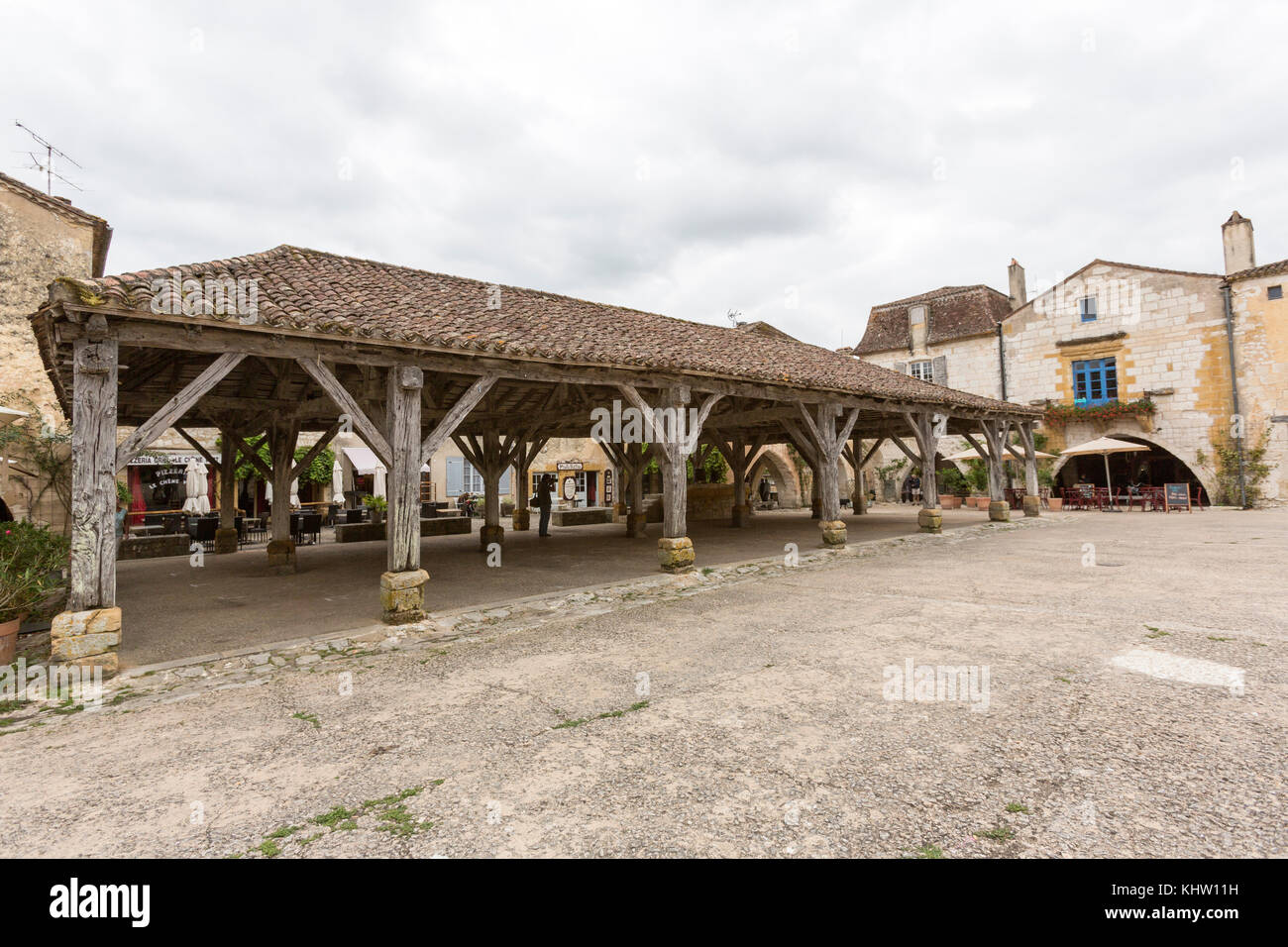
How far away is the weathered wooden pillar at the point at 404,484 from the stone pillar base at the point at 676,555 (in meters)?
3.40

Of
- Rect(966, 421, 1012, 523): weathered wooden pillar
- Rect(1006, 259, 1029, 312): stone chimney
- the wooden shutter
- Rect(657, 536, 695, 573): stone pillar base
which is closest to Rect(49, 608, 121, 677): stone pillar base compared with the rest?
Rect(657, 536, 695, 573): stone pillar base

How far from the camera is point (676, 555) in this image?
812cm

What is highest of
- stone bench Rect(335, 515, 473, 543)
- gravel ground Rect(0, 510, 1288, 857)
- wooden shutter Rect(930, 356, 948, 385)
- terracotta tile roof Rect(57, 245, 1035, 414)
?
wooden shutter Rect(930, 356, 948, 385)

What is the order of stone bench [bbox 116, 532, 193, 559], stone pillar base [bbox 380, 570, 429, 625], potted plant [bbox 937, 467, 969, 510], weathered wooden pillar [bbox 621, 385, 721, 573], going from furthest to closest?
potted plant [bbox 937, 467, 969, 510]
stone bench [bbox 116, 532, 193, 559]
weathered wooden pillar [bbox 621, 385, 721, 573]
stone pillar base [bbox 380, 570, 429, 625]

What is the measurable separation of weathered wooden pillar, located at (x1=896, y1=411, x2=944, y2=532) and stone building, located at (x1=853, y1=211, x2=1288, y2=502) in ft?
32.3

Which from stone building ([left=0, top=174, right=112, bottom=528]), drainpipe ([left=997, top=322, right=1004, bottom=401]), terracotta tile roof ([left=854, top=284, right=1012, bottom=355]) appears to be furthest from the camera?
terracotta tile roof ([left=854, top=284, right=1012, bottom=355])

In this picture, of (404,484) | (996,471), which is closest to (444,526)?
(404,484)

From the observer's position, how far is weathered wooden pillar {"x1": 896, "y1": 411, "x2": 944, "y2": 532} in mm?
12484

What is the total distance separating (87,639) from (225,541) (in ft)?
28.2

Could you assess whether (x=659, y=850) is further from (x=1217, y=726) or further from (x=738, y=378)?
(x=738, y=378)

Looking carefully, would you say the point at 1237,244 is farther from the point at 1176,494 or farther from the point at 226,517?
the point at 226,517

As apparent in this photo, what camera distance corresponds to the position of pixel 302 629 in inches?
217

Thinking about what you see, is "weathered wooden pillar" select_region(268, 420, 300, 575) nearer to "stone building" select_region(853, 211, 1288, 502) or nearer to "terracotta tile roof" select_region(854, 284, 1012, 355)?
"stone building" select_region(853, 211, 1288, 502)

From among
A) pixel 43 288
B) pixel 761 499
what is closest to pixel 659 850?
pixel 43 288
